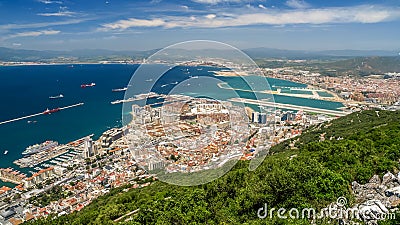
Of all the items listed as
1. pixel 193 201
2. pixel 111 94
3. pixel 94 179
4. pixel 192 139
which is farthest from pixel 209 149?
pixel 111 94

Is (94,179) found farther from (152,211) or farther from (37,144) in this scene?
(152,211)

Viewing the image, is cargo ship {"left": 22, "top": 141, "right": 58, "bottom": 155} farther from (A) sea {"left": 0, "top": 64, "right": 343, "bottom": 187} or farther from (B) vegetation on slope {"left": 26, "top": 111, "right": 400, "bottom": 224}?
(B) vegetation on slope {"left": 26, "top": 111, "right": 400, "bottom": 224}

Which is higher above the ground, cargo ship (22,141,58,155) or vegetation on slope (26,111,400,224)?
→ vegetation on slope (26,111,400,224)
